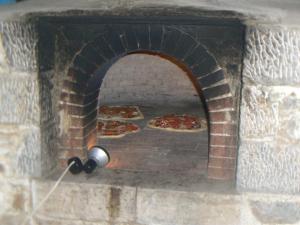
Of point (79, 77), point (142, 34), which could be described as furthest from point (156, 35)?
point (79, 77)

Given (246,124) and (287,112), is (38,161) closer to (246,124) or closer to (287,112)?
(246,124)

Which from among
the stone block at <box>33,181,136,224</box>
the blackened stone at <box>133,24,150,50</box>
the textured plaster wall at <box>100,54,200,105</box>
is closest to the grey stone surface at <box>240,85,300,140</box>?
the blackened stone at <box>133,24,150,50</box>

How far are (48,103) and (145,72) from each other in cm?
267

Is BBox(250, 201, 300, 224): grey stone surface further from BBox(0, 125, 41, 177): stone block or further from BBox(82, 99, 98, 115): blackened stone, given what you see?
BBox(0, 125, 41, 177): stone block

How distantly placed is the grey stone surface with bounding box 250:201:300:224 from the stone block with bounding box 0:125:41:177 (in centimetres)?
143

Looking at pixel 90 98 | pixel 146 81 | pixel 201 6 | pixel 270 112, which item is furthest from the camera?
pixel 146 81

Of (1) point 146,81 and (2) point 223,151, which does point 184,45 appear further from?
(1) point 146,81

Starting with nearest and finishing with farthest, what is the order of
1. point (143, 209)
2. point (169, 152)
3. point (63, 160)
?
1. point (143, 209)
2. point (63, 160)
3. point (169, 152)

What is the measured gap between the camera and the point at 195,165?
3.09 m

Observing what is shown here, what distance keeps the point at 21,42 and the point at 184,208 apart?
1.47 meters

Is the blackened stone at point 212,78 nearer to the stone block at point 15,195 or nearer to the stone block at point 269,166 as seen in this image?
the stone block at point 269,166

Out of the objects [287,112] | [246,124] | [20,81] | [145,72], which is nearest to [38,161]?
[20,81]

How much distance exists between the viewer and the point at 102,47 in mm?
A: 2812

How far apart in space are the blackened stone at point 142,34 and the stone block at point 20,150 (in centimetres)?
89
